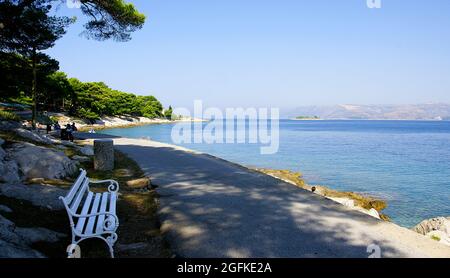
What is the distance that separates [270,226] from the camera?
658 cm

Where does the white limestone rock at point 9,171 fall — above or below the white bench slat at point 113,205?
above

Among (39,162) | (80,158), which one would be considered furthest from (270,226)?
(80,158)

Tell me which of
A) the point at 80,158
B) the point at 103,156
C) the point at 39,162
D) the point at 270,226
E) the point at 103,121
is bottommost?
the point at 270,226

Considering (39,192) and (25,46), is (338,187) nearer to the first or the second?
(39,192)

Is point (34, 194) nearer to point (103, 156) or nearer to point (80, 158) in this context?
point (103, 156)

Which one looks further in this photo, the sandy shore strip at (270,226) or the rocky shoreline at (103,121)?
the rocky shoreline at (103,121)

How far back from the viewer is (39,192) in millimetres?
7434

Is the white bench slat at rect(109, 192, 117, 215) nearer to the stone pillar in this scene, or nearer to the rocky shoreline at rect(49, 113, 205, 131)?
the stone pillar

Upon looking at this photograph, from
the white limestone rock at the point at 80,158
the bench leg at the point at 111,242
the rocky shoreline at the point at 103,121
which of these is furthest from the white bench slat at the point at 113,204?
the rocky shoreline at the point at 103,121

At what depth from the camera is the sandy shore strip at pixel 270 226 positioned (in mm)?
5492

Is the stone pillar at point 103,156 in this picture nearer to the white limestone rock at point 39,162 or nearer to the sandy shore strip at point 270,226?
the white limestone rock at point 39,162

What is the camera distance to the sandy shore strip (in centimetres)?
549
